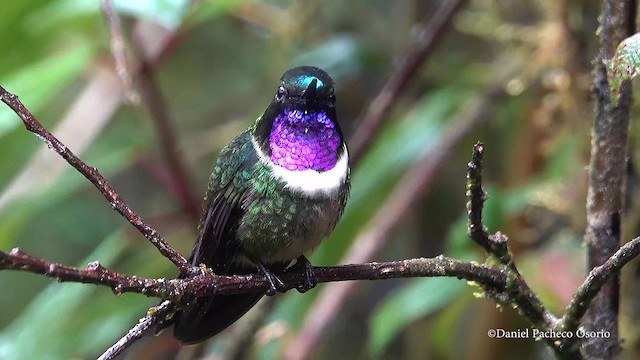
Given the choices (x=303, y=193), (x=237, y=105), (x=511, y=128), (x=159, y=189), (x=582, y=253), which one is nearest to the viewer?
(x=303, y=193)

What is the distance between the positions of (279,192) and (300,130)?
11cm

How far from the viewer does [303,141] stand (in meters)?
1.26

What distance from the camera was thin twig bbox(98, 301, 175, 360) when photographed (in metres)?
0.85

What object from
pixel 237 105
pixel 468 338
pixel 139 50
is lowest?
pixel 468 338

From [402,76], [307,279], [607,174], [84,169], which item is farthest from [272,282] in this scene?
[402,76]

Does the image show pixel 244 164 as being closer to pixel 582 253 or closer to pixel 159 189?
pixel 582 253

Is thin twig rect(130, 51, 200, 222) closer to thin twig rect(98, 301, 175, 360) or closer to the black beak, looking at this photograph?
the black beak

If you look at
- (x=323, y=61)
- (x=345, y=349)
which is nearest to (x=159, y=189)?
(x=345, y=349)

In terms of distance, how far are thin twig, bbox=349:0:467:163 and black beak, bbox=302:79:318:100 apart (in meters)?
0.80

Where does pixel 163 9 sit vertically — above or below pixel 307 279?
above

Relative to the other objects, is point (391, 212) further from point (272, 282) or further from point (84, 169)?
point (84, 169)

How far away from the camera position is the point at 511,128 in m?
2.42

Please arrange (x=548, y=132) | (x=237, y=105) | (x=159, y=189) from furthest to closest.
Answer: (x=159, y=189)
(x=237, y=105)
(x=548, y=132)

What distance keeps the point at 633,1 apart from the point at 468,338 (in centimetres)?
155
